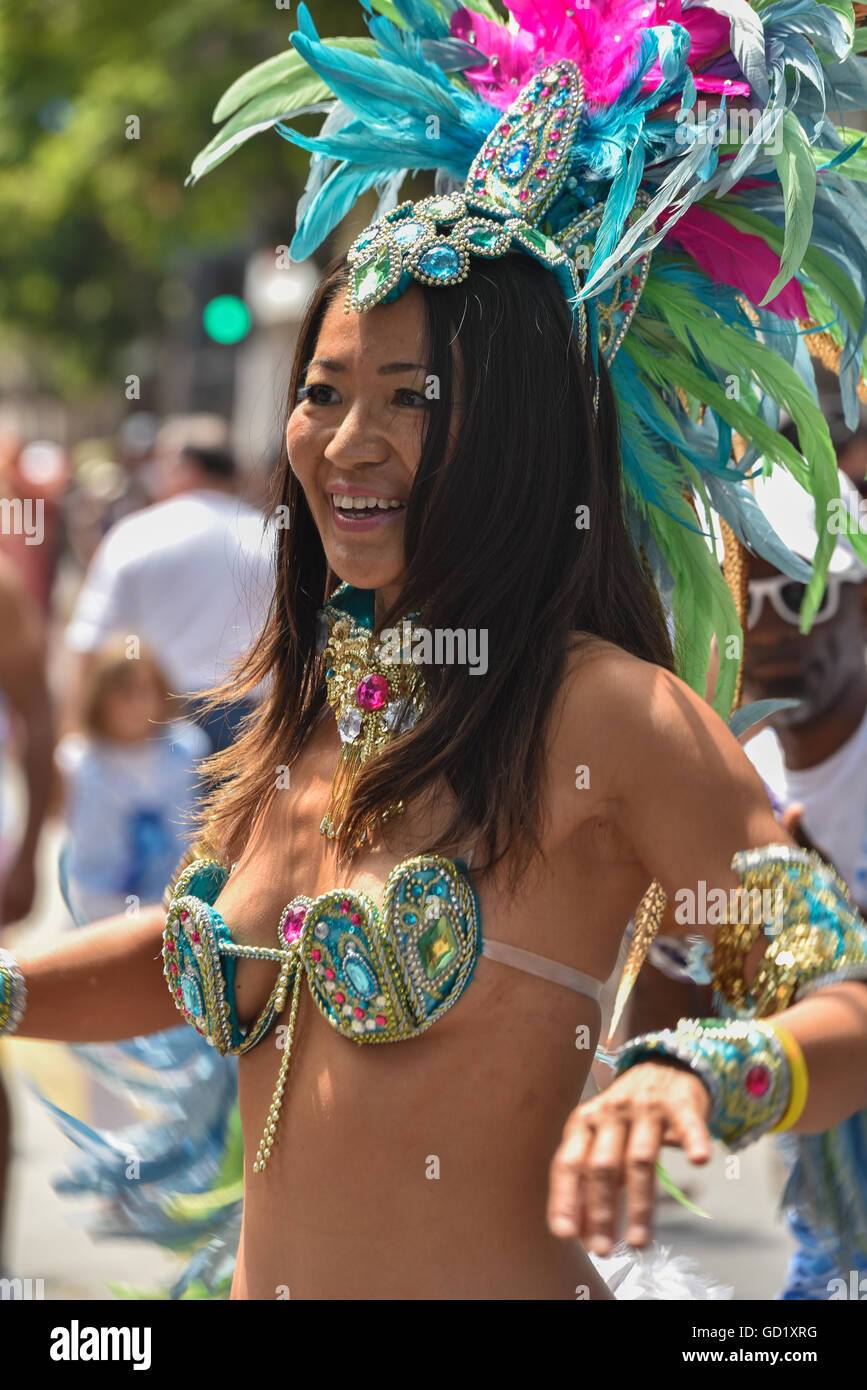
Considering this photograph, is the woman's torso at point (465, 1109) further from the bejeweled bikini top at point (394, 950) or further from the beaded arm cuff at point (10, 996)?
the beaded arm cuff at point (10, 996)

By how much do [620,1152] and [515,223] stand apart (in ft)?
3.59

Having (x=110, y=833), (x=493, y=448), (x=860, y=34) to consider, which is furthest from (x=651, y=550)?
(x=110, y=833)

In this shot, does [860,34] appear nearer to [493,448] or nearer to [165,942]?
[493,448]

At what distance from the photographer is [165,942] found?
221 cm

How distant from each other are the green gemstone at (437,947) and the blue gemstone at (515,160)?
91 cm

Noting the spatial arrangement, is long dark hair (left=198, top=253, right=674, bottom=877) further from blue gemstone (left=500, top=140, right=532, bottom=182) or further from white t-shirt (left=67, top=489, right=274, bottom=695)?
white t-shirt (left=67, top=489, right=274, bottom=695)

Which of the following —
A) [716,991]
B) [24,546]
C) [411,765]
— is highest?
[24,546]

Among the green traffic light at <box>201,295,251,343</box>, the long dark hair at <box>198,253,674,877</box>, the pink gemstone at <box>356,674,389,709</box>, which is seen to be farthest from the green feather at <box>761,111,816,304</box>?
the green traffic light at <box>201,295,251,343</box>

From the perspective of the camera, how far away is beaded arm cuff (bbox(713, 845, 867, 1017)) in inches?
71.3

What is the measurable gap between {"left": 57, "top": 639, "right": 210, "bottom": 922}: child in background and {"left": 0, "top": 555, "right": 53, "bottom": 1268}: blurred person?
0.13 meters

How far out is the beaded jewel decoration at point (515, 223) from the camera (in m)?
2.12

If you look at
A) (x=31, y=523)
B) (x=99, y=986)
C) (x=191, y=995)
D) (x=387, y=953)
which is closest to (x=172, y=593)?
(x=99, y=986)

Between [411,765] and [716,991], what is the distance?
16.0 inches

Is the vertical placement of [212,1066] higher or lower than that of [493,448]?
lower
